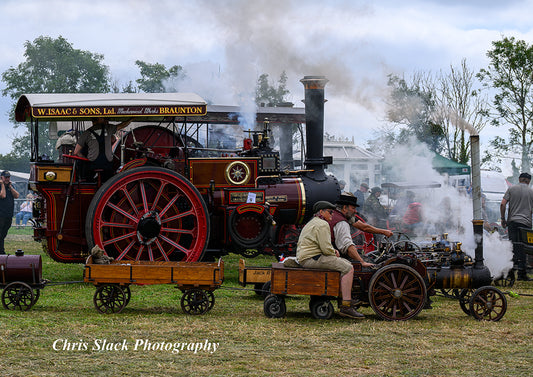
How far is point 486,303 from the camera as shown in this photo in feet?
25.3

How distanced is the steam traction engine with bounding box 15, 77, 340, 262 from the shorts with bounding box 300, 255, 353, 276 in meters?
2.59

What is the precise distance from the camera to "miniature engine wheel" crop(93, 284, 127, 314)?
7738mm

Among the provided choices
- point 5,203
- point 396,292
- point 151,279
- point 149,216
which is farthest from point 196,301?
point 5,203

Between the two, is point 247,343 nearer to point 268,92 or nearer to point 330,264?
point 330,264

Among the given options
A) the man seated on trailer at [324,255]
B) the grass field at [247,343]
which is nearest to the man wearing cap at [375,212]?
the grass field at [247,343]

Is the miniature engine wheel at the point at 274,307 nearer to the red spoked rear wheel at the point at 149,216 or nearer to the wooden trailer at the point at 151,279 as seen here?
the wooden trailer at the point at 151,279

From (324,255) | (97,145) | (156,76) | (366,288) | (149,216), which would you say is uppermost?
(156,76)

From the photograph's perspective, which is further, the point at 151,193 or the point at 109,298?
the point at 151,193

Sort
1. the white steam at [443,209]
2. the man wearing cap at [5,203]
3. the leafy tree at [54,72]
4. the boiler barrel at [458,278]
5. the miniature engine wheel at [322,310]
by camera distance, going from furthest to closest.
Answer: the leafy tree at [54,72] → the man wearing cap at [5,203] → the white steam at [443,209] → the boiler barrel at [458,278] → the miniature engine wheel at [322,310]

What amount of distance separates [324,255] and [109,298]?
7.46 feet

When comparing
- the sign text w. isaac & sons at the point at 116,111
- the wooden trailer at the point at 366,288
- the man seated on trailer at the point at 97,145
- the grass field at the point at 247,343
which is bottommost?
the grass field at the point at 247,343

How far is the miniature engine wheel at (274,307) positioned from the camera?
25.2ft

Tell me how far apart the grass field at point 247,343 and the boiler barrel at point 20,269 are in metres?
0.36

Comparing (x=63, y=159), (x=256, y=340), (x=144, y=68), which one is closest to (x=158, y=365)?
(x=256, y=340)
